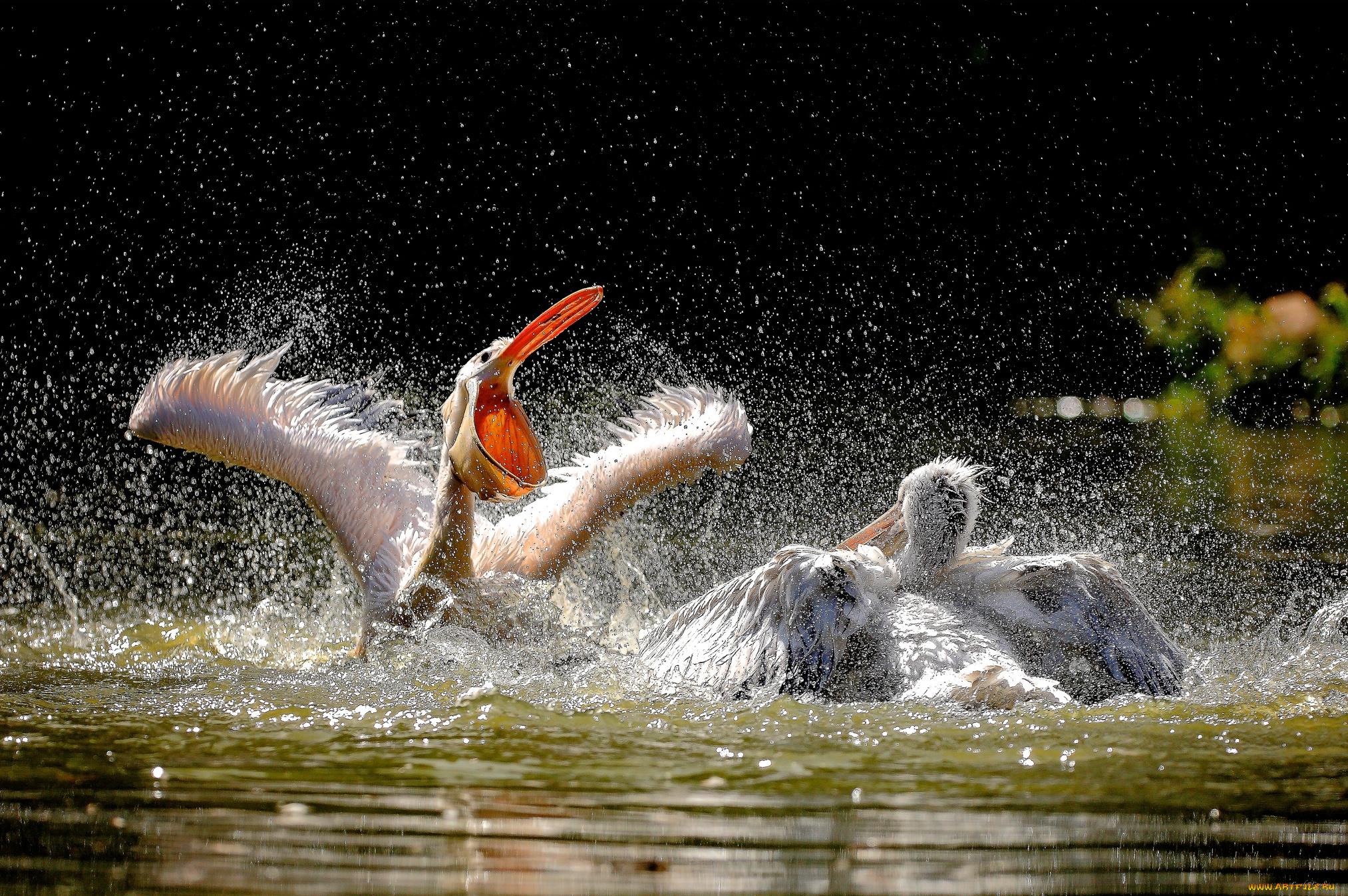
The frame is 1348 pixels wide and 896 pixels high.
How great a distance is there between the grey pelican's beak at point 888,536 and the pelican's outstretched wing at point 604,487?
16.2 inches

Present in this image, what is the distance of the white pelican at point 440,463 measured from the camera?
302cm

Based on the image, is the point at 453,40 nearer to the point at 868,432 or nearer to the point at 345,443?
the point at 868,432

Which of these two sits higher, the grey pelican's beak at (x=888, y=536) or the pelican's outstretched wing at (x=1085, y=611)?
the grey pelican's beak at (x=888, y=536)

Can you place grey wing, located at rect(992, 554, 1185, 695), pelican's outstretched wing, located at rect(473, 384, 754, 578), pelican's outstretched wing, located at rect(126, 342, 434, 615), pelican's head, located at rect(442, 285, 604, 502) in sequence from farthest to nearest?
pelican's outstretched wing, located at rect(126, 342, 434, 615), pelican's outstretched wing, located at rect(473, 384, 754, 578), pelican's head, located at rect(442, 285, 604, 502), grey wing, located at rect(992, 554, 1185, 695)

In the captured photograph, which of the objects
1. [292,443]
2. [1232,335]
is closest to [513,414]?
[292,443]

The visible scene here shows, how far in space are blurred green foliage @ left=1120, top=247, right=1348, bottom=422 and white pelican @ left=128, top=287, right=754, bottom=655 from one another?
780 centimetres

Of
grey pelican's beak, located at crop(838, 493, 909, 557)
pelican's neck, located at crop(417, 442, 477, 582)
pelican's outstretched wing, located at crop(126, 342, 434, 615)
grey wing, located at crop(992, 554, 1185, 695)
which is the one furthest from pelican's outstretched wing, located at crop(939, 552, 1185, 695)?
pelican's outstretched wing, located at crop(126, 342, 434, 615)

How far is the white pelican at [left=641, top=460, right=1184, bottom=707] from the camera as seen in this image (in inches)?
97.0

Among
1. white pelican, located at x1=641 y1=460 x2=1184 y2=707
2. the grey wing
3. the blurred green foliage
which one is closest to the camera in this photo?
white pelican, located at x1=641 y1=460 x2=1184 y2=707

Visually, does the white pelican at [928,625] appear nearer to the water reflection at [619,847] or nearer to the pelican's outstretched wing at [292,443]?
the water reflection at [619,847]

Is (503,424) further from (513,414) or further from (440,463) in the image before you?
(440,463)

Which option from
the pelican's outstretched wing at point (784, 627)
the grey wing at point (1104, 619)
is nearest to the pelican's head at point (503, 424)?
the pelican's outstretched wing at point (784, 627)

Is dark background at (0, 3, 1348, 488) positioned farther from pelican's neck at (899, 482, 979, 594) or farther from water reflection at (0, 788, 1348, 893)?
water reflection at (0, 788, 1348, 893)

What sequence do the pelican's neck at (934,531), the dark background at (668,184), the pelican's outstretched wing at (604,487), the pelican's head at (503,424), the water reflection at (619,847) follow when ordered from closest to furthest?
1. the water reflection at (619,847)
2. the pelican's neck at (934,531)
3. the pelican's head at (503,424)
4. the pelican's outstretched wing at (604,487)
5. the dark background at (668,184)
